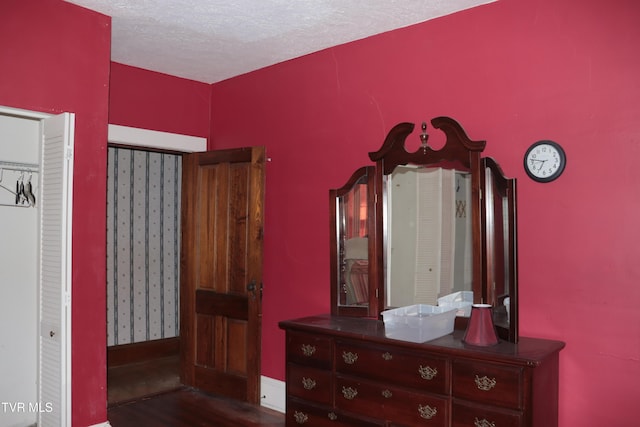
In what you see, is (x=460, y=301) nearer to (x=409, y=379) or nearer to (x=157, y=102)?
(x=409, y=379)

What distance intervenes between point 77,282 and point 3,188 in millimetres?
918

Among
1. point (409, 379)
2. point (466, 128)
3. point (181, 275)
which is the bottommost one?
point (409, 379)

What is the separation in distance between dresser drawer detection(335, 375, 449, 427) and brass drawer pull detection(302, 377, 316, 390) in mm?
192

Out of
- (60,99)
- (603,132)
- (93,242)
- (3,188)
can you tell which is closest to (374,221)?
(603,132)

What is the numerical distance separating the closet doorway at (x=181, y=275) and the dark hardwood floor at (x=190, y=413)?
0.13 m

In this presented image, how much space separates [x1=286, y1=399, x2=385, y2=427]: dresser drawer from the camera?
3.18 meters

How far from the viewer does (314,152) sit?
4.26 meters

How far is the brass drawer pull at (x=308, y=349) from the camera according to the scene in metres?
3.43

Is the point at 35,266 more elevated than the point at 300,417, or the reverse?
the point at 35,266

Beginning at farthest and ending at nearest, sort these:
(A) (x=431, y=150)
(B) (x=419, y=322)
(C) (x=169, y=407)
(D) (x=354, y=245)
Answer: (C) (x=169, y=407) < (D) (x=354, y=245) < (A) (x=431, y=150) < (B) (x=419, y=322)

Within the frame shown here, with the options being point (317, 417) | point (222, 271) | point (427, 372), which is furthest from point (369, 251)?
point (222, 271)

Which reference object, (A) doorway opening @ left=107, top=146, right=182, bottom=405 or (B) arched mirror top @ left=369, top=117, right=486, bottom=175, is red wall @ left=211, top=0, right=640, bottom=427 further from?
(A) doorway opening @ left=107, top=146, right=182, bottom=405

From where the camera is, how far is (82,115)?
11.6ft

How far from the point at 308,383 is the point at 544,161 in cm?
195
